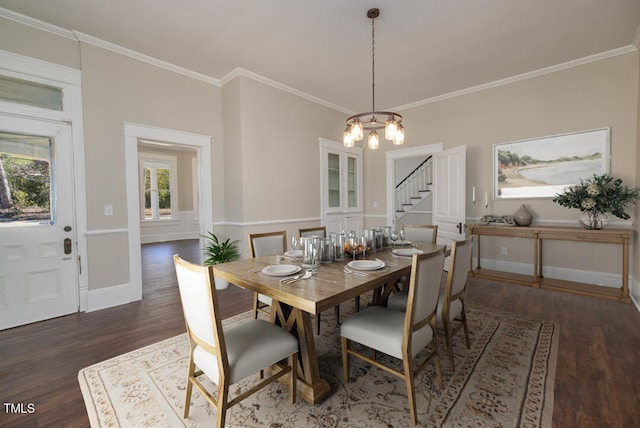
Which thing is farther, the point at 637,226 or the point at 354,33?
the point at 637,226

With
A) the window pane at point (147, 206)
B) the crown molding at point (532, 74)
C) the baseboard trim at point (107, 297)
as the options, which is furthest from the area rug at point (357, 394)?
the window pane at point (147, 206)

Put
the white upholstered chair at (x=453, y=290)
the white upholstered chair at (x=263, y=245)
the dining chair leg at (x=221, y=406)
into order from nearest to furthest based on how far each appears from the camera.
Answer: the dining chair leg at (x=221, y=406)
the white upholstered chair at (x=453, y=290)
the white upholstered chair at (x=263, y=245)

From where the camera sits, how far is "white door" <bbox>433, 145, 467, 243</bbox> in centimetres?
430

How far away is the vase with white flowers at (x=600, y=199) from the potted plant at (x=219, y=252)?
4.41m

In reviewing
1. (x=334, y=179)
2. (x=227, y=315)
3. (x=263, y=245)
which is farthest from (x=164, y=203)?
(x=263, y=245)

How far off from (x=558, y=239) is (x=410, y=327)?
337cm

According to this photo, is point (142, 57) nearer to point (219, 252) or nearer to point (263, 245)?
point (219, 252)

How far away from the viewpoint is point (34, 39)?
2838 millimetres

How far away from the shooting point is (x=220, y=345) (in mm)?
1345

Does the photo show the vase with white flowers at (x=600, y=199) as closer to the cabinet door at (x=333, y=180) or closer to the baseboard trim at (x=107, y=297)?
the cabinet door at (x=333, y=180)

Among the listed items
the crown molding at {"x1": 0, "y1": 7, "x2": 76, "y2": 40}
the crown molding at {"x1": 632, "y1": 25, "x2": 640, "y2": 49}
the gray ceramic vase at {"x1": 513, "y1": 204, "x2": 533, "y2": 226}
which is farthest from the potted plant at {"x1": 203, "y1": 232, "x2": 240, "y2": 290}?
the crown molding at {"x1": 632, "y1": 25, "x2": 640, "y2": 49}

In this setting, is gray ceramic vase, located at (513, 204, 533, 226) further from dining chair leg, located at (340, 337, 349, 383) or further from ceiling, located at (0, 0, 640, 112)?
dining chair leg, located at (340, 337, 349, 383)

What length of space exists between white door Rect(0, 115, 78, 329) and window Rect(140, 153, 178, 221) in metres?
5.25

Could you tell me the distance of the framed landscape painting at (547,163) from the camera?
3646 mm
